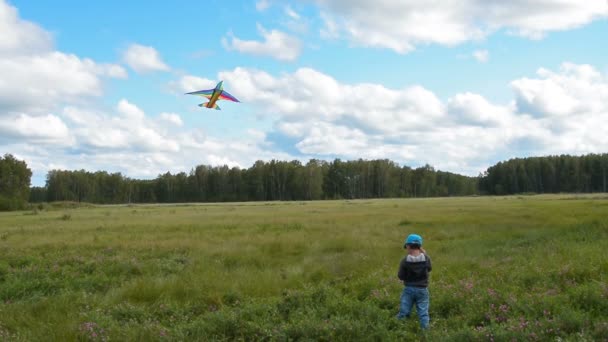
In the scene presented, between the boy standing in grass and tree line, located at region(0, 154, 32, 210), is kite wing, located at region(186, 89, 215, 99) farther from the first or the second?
tree line, located at region(0, 154, 32, 210)

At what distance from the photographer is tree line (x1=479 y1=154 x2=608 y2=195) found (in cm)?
14575

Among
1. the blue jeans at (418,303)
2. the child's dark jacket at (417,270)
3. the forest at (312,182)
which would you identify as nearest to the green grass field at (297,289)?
the blue jeans at (418,303)

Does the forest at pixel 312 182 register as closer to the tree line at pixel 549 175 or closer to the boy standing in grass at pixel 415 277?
the tree line at pixel 549 175

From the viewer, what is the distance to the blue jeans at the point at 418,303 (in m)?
9.00

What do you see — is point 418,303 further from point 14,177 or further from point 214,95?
point 14,177

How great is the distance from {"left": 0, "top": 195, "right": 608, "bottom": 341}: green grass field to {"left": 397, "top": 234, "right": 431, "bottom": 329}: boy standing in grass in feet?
1.37

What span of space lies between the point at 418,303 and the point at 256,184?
464 ft

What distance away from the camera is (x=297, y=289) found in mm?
12773

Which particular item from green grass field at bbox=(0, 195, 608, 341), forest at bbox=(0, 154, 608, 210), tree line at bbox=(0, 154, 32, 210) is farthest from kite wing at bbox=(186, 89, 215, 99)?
forest at bbox=(0, 154, 608, 210)

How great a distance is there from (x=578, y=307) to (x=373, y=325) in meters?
3.70

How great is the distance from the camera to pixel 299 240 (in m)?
22.8

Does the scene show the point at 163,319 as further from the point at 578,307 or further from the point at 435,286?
the point at 578,307

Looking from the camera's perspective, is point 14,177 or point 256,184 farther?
point 256,184

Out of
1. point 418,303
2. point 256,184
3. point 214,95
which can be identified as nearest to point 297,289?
point 418,303
